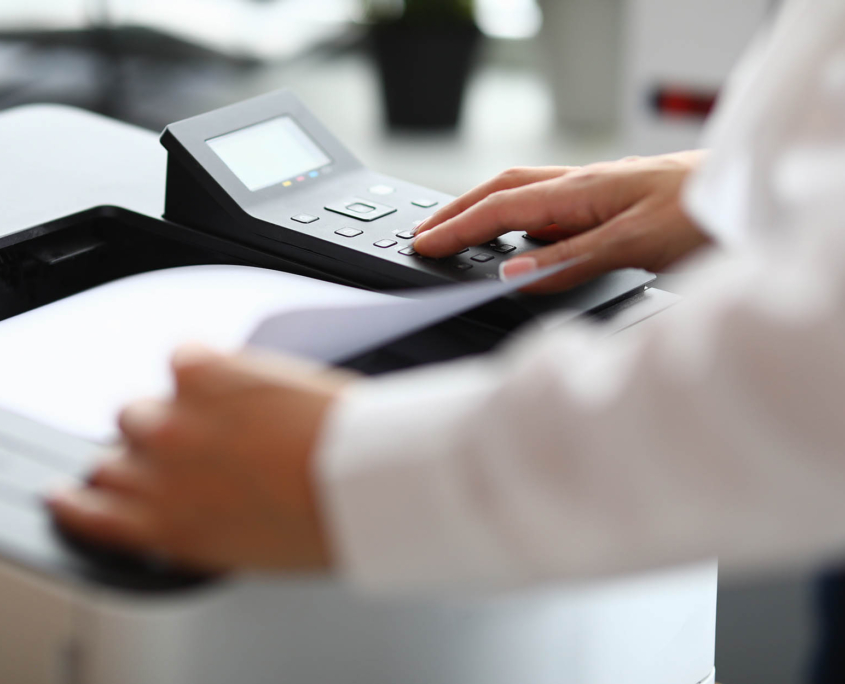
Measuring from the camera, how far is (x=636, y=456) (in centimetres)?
29

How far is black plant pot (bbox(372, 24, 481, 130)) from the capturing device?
8.23 feet

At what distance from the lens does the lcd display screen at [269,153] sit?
61 cm

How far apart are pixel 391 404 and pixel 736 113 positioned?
0.19 meters

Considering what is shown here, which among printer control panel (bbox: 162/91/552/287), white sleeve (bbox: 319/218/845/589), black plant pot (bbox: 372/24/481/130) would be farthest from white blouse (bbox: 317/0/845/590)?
black plant pot (bbox: 372/24/481/130)

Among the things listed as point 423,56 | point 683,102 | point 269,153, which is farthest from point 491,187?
point 423,56

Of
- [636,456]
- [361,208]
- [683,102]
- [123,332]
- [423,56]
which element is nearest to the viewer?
[636,456]

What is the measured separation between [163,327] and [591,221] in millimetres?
223

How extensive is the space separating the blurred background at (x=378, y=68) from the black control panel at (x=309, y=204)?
156 centimetres

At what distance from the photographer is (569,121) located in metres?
2.62

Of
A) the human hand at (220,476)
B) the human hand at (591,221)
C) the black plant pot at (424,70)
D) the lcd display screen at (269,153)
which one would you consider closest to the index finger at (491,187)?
the human hand at (591,221)

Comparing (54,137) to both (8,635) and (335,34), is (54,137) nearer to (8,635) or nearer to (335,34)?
(8,635)

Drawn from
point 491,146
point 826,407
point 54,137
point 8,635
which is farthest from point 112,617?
point 491,146

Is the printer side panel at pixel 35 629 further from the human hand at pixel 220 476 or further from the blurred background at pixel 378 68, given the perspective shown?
the blurred background at pixel 378 68

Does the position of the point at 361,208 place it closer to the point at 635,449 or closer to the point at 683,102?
the point at 635,449
